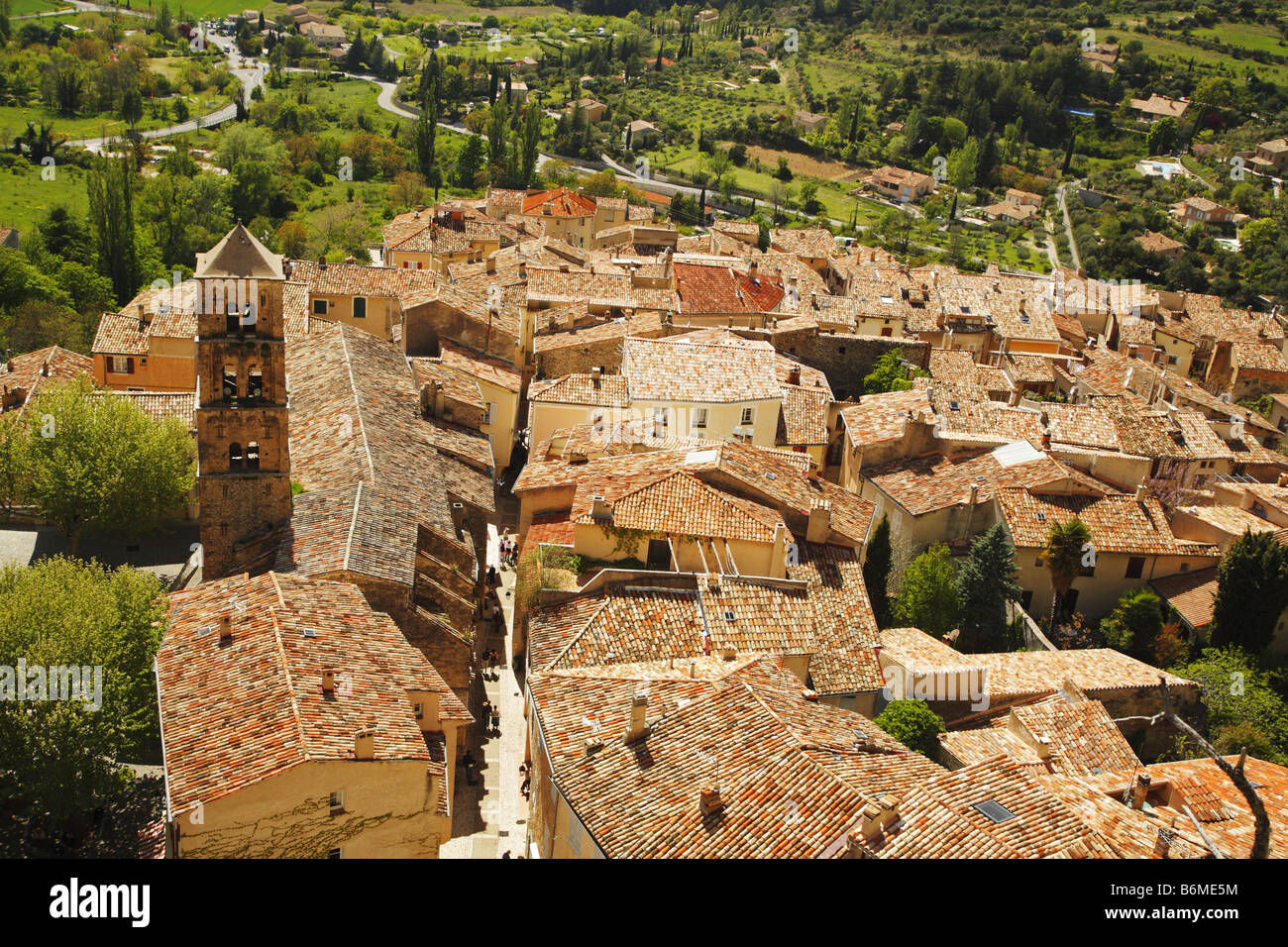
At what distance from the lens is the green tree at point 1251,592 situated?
37406mm

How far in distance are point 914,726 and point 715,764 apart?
30.3 feet

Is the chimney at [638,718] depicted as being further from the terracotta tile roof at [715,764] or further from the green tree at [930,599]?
the green tree at [930,599]

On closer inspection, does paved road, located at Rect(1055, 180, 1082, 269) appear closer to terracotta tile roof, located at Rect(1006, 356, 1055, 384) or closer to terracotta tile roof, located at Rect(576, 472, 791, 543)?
terracotta tile roof, located at Rect(1006, 356, 1055, 384)

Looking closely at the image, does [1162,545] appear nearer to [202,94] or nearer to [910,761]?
[910,761]

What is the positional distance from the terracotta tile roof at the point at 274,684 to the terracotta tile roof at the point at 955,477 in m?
→ 21.4

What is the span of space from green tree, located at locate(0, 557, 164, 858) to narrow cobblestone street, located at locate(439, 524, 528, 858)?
6.83 metres

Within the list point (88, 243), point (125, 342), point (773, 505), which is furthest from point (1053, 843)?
point (88, 243)


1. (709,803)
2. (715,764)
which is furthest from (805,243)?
(709,803)

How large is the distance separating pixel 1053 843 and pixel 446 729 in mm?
12618

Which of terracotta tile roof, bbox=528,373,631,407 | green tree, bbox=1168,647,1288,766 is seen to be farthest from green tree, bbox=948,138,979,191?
green tree, bbox=1168,647,1288,766

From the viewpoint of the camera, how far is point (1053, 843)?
759 inches

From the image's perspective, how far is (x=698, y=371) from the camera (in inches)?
1715

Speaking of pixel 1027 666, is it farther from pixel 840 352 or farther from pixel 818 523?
pixel 840 352

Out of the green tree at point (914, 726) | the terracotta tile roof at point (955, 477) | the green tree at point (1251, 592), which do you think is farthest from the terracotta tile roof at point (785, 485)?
the green tree at point (1251, 592)
